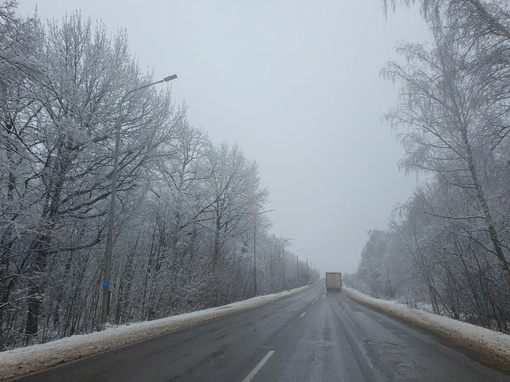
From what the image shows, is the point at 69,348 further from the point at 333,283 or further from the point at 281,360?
the point at 333,283

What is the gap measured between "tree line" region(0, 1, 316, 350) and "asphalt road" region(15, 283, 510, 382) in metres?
4.69

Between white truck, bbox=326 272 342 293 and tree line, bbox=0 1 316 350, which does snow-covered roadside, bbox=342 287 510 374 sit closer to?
tree line, bbox=0 1 316 350

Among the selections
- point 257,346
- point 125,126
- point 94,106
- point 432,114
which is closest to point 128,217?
point 125,126

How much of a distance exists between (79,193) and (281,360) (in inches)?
416

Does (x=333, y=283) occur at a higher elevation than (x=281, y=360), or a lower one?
higher

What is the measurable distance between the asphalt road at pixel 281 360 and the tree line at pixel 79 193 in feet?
15.4

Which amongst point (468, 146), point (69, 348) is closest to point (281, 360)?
point (69, 348)

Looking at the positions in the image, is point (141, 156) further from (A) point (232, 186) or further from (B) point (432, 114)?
(A) point (232, 186)

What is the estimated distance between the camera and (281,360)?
698cm

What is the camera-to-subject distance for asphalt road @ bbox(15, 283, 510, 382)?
228 inches

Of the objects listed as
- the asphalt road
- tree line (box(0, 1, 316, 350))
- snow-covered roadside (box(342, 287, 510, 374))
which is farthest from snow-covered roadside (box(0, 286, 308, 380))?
snow-covered roadside (box(342, 287, 510, 374))

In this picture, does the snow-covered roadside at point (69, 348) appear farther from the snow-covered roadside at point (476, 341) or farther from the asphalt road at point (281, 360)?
the snow-covered roadside at point (476, 341)

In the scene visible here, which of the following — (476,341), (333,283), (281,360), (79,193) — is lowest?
(281,360)

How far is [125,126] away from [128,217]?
4380 mm
